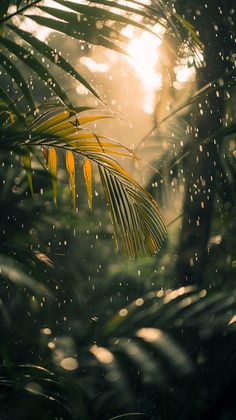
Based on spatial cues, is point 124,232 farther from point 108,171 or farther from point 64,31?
point 64,31

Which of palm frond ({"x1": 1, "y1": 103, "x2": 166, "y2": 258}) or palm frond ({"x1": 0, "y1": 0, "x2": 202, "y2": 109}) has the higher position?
palm frond ({"x1": 0, "y1": 0, "x2": 202, "y2": 109})

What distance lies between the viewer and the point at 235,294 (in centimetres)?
149

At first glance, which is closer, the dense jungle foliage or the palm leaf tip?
the dense jungle foliage

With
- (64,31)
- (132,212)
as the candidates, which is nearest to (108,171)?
(132,212)

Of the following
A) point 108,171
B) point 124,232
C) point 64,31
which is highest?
point 64,31

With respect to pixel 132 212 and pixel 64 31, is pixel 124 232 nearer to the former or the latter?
pixel 132 212

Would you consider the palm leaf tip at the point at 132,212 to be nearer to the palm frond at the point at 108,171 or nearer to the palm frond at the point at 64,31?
the palm frond at the point at 108,171

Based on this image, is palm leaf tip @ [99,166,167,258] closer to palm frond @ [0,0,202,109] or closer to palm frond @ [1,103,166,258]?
palm frond @ [1,103,166,258]

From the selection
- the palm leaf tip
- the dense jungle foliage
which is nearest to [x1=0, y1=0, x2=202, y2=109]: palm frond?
the dense jungle foliage

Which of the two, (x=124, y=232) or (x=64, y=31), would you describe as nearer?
(x=64, y=31)

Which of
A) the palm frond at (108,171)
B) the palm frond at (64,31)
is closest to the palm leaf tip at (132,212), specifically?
the palm frond at (108,171)

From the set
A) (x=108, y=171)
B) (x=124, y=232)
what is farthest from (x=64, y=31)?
(x=124, y=232)

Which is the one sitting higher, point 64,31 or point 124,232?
point 64,31

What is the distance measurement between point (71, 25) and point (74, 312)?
2158 millimetres
